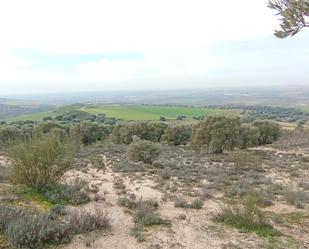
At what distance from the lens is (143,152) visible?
2700 cm

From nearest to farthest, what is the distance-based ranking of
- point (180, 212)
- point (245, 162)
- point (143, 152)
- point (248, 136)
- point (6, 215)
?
point (6, 215), point (180, 212), point (245, 162), point (143, 152), point (248, 136)

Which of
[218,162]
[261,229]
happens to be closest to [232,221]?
[261,229]

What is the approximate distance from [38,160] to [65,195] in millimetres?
1818

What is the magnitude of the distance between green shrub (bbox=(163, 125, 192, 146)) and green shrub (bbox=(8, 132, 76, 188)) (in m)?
37.2

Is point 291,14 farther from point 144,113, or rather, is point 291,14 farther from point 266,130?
point 144,113

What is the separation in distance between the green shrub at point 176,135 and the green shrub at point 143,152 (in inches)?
925

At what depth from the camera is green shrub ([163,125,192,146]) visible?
168 feet

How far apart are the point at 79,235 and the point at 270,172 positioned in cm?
1780

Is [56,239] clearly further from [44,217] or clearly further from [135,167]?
[135,167]

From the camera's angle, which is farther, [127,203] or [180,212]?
[127,203]

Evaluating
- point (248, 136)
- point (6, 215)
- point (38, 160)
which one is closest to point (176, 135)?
point (248, 136)

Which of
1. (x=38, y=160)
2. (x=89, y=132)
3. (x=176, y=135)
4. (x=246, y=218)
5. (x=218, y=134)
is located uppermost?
(x=38, y=160)

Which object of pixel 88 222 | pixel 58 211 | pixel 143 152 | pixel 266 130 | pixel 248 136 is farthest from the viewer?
pixel 266 130

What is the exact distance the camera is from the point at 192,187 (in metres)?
17.6
